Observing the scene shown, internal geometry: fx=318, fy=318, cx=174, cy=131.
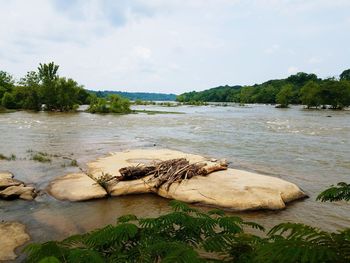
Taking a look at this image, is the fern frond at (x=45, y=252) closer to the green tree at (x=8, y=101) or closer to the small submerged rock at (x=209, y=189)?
the small submerged rock at (x=209, y=189)

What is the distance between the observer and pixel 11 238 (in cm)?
779

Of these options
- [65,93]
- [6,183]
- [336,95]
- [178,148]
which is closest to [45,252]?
[6,183]

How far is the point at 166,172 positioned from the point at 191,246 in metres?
9.54

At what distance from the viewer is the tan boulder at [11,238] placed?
6995 mm

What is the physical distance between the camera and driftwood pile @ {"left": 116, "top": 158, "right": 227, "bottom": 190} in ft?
39.6

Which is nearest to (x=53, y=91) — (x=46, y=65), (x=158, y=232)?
(x=46, y=65)

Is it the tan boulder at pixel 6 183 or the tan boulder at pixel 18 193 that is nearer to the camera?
the tan boulder at pixel 18 193

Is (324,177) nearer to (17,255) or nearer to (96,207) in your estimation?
(96,207)

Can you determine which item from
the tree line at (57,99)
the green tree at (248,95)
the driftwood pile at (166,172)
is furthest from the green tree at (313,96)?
the driftwood pile at (166,172)

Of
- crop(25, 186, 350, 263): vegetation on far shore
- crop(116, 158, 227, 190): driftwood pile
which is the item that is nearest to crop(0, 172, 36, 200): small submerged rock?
crop(116, 158, 227, 190): driftwood pile

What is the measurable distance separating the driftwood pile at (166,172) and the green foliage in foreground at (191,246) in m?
7.63

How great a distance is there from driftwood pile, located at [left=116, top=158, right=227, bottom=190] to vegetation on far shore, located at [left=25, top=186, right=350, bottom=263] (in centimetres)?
766

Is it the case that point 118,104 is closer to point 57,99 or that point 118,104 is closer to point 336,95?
→ point 57,99

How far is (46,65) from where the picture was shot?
80.5m
